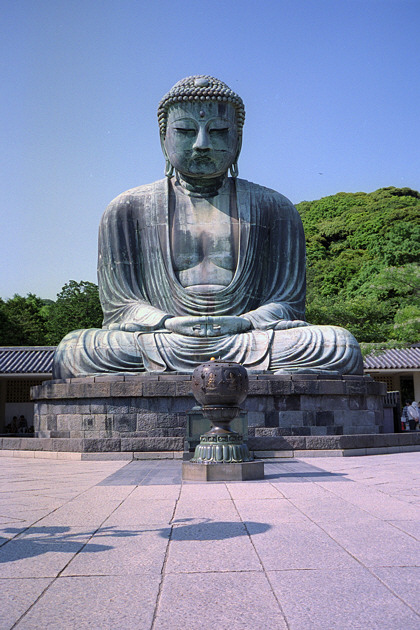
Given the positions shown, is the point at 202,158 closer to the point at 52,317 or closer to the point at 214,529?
the point at 214,529

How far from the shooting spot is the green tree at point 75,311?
2658 cm

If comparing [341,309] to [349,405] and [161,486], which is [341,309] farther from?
[161,486]

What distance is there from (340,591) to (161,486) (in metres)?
3.02

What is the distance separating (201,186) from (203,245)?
1164 millimetres

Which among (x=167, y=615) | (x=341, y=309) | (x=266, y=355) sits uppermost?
(x=341, y=309)

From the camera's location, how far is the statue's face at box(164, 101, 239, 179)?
11023 millimetres

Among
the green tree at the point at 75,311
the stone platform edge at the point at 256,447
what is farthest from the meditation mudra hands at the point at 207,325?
the green tree at the point at 75,311

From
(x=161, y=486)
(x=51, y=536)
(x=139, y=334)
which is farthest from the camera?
(x=139, y=334)

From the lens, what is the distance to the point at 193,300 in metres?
10.8

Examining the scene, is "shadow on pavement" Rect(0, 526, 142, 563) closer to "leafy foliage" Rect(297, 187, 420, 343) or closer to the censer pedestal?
the censer pedestal

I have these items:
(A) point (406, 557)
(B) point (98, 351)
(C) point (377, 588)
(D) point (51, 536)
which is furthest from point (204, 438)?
(B) point (98, 351)

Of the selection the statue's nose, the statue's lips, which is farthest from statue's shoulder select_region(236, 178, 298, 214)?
the statue's nose

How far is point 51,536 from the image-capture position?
3.29 m

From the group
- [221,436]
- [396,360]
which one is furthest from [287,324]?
[396,360]
